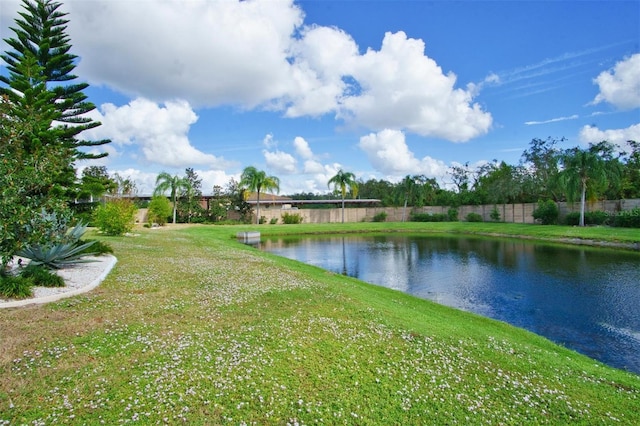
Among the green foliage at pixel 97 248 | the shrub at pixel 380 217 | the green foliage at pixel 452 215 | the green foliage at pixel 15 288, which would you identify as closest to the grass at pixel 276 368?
the green foliage at pixel 15 288

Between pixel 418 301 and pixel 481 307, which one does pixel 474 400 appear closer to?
pixel 418 301

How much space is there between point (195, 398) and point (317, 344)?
90.2 inches

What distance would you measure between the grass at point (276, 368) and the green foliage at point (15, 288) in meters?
0.84

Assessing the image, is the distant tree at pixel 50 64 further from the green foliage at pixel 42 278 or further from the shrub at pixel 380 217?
the shrub at pixel 380 217

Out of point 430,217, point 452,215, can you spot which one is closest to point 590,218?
point 452,215

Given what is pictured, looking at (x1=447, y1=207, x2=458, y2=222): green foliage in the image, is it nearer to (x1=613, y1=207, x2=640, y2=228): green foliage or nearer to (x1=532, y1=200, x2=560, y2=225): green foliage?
(x1=532, y1=200, x2=560, y2=225): green foliage

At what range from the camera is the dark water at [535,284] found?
374 inches

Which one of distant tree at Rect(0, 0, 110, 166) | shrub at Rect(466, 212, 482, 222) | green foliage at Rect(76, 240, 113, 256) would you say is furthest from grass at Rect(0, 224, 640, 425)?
shrub at Rect(466, 212, 482, 222)

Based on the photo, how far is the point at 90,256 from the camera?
13.2 m

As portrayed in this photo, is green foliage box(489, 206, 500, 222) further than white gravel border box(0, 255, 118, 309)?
Yes

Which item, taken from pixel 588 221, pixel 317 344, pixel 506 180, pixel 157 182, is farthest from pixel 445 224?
pixel 317 344

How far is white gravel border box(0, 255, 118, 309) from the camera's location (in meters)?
7.32

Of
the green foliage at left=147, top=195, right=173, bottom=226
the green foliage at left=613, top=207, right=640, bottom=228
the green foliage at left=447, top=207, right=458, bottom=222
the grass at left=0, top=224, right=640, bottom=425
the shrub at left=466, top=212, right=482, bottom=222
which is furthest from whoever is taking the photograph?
the green foliage at left=447, top=207, right=458, bottom=222

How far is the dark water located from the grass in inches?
83.3
